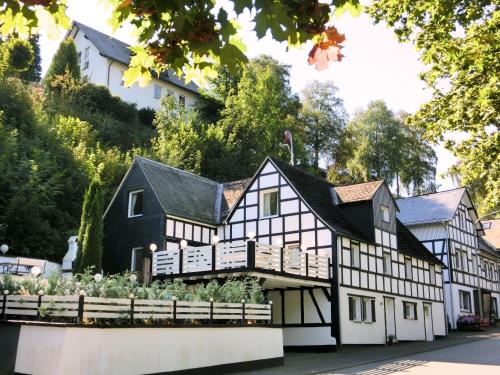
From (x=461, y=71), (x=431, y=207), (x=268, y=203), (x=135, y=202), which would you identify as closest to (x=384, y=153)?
(x=431, y=207)

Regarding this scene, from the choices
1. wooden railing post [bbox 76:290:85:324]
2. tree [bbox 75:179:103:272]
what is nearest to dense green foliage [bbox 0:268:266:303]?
wooden railing post [bbox 76:290:85:324]

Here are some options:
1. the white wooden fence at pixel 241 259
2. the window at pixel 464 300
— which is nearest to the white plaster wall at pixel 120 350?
the white wooden fence at pixel 241 259

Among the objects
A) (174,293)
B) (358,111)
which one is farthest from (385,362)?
(358,111)

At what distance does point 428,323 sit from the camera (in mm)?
28500

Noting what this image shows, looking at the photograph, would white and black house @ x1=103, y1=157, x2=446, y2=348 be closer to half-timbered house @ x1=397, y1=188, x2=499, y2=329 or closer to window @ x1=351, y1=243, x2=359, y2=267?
window @ x1=351, y1=243, x2=359, y2=267

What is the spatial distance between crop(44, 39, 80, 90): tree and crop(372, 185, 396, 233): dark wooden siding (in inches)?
1016

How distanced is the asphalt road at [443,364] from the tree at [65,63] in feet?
106

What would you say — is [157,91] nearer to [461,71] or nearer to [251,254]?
[251,254]

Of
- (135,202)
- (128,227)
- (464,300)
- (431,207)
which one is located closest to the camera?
(128,227)

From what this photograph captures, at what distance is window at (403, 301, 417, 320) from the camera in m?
27.1

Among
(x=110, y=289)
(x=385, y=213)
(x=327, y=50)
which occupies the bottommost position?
(x=110, y=289)

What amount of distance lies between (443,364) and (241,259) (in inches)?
276

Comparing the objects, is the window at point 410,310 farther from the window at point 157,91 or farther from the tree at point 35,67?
the tree at point 35,67

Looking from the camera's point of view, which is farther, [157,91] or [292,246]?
[157,91]
